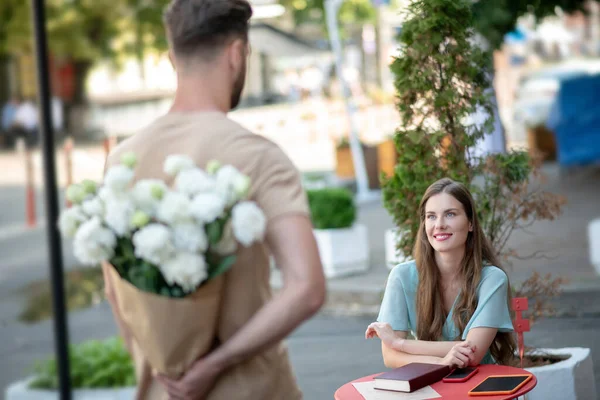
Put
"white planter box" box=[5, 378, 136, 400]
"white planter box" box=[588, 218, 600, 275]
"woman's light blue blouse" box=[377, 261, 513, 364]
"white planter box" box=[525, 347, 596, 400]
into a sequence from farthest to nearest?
"white planter box" box=[588, 218, 600, 275], "white planter box" box=[5, 378, 136, 400], "white planter box" box=[525, 347, 596, 400], "woman's light blue blouse" box=[377, 261, 513, 364]

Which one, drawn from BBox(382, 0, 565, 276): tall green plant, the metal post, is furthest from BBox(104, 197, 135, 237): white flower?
the metal post

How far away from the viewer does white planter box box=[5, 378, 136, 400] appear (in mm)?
5328

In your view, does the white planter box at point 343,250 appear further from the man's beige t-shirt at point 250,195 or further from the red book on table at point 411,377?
the man's beige t-shirt at point 250,195

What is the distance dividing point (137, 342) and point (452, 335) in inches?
66.7

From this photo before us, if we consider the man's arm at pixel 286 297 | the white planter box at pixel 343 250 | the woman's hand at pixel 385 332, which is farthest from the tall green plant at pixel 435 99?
the white planter box at pixel 343 250

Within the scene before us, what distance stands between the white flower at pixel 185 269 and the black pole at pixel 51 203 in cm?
200

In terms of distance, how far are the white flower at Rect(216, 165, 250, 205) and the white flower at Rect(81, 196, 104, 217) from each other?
0.93ft

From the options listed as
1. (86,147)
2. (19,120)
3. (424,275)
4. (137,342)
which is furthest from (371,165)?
(19,120)

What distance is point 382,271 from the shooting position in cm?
Answer: 1015

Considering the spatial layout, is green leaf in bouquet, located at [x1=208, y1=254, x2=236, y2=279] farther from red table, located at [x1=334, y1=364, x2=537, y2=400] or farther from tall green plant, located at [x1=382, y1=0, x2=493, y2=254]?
tall green plant, located at [x1=382, y1=0, x2=493, y2=254]

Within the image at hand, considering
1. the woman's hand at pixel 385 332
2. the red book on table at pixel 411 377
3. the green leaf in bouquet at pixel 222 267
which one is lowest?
the red book on table at pixel 411 377

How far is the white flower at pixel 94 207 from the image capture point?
231cm

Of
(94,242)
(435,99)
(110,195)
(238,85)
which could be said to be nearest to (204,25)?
(238,85)

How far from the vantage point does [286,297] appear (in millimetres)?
2326
